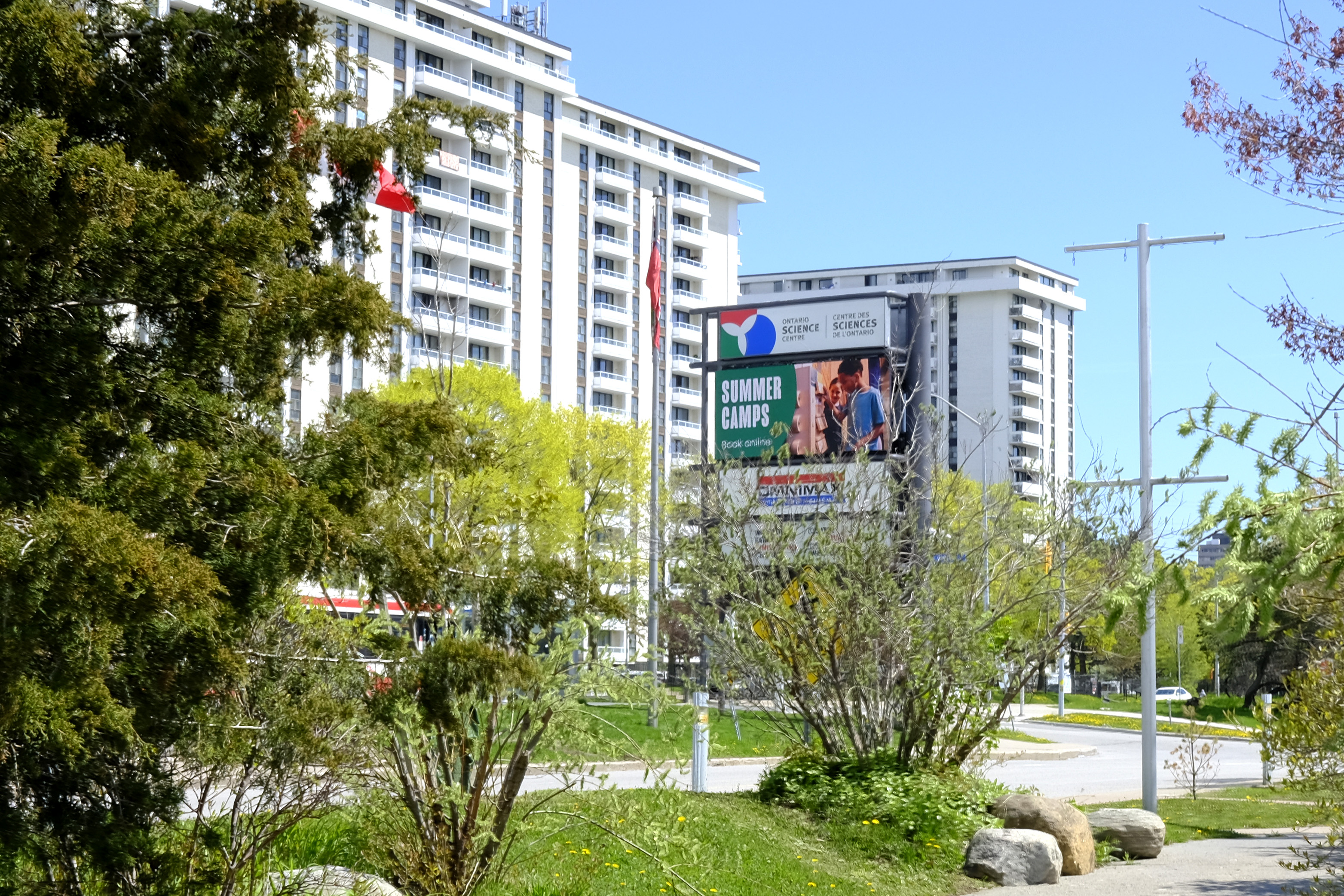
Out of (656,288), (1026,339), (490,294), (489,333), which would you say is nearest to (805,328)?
(656,288)

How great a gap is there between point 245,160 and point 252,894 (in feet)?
12.4

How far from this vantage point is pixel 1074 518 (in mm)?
14531

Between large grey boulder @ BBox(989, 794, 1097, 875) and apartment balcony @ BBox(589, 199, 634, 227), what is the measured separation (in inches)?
2943

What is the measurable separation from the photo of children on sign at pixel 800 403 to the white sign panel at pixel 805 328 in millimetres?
338

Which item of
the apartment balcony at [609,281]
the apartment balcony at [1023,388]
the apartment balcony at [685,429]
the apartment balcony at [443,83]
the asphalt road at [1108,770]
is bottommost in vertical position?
the asphalt road at [1108,770]

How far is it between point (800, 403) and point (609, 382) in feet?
184

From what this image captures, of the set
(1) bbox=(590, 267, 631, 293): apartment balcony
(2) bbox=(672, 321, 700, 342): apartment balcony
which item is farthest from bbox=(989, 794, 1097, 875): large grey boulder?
(2) bbox=(672, 321, 700, 342): apartment balcony

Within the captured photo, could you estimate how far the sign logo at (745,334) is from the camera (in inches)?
1179

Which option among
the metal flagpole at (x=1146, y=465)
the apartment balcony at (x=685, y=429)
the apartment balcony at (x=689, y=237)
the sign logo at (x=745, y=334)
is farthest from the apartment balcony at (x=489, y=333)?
A: the metal flagpole at (x=1146, y=465)

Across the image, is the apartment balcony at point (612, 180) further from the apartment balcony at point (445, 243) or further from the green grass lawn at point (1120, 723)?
the green grass lawn at point (1120, 723)

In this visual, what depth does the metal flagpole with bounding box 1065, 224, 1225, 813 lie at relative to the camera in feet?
54.4

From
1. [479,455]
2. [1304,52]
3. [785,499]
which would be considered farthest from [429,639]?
[785,499]

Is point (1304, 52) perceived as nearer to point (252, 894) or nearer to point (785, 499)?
point (252, 894)

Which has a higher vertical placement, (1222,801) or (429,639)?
(429,639)
